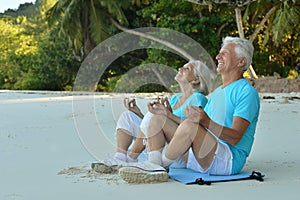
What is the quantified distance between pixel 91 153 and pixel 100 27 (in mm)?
16894

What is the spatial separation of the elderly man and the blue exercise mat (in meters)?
0.04

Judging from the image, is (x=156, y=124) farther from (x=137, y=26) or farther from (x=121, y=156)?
(x=137, y=26)

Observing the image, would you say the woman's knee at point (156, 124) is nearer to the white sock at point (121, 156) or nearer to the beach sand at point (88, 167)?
the beach sand at point (88, 167)

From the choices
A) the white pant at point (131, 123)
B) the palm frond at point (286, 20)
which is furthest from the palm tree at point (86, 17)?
the white pant at point (131, 123)

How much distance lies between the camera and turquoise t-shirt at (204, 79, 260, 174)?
3.21 m

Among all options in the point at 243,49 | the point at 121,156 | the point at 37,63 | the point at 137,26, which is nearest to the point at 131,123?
the point at 121,156

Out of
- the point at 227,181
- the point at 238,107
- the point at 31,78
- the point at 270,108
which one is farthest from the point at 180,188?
the point at 31,78

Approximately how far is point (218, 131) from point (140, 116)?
86cm

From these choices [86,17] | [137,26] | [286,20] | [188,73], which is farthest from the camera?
[137,26]

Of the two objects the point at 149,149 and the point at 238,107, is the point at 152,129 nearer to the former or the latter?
the point at 149,149

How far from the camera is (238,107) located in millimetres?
3225

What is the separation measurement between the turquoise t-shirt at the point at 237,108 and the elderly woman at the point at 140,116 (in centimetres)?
20

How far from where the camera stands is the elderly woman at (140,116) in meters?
3.62

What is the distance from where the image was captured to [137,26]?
2223 cm
